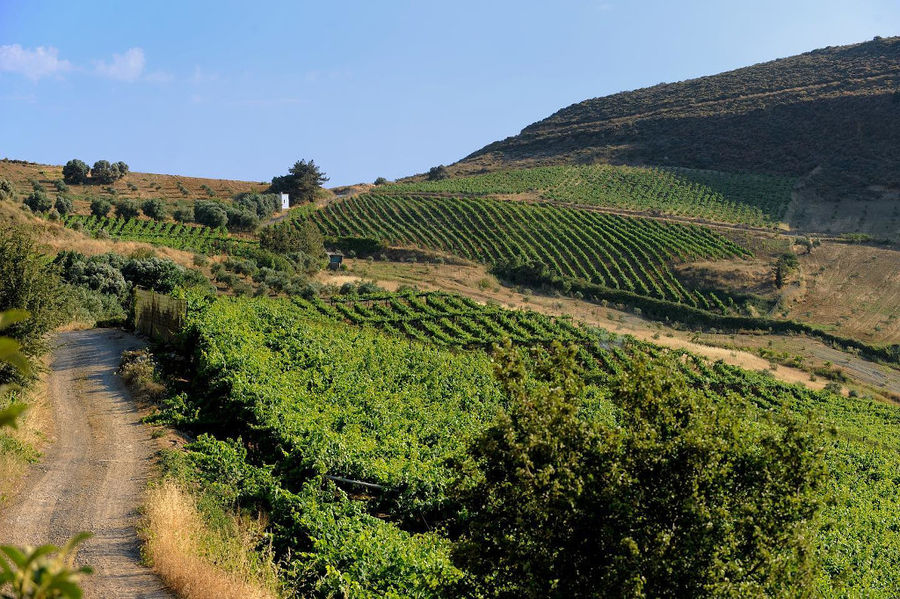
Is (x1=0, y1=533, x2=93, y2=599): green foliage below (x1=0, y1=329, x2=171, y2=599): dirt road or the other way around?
the other way around

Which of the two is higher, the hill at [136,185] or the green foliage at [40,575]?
the hill at [136,185]

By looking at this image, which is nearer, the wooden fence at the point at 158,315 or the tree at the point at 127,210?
the wooden fence at the point at 158,315

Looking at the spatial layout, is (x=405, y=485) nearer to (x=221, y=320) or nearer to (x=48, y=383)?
(x=221, y=320)

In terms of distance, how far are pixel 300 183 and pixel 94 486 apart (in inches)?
3190

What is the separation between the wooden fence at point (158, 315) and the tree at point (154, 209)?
42985 mm

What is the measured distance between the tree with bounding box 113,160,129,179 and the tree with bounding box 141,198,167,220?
21.5 m

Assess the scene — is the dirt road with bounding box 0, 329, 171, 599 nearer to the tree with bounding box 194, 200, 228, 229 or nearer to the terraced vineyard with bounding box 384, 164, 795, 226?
the tree with bounding box 194, 200, 228, 229

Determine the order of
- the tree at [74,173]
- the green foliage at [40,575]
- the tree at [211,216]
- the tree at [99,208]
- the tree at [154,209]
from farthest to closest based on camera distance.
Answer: the tree at [74,173], the tree at [154,209], the tree at [211,216], the tree at [99,208], the green foliage at [40,575]

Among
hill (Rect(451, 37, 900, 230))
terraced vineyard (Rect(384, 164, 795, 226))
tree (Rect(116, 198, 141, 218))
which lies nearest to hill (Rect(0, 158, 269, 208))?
tree (Rect(116, 198, 141, 218))

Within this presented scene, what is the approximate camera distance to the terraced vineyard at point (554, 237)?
64.2m

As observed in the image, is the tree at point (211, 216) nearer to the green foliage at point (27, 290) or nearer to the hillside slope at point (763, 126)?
the green foliage at point (27, 290)

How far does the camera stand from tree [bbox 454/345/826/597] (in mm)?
6738

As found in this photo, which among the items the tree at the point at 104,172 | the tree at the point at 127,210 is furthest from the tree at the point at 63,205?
the tree at the point at 104,172

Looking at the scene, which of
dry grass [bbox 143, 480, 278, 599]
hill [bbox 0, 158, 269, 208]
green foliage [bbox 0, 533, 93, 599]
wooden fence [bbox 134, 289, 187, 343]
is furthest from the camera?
hill [bbox 0, 158, 269, 208]
